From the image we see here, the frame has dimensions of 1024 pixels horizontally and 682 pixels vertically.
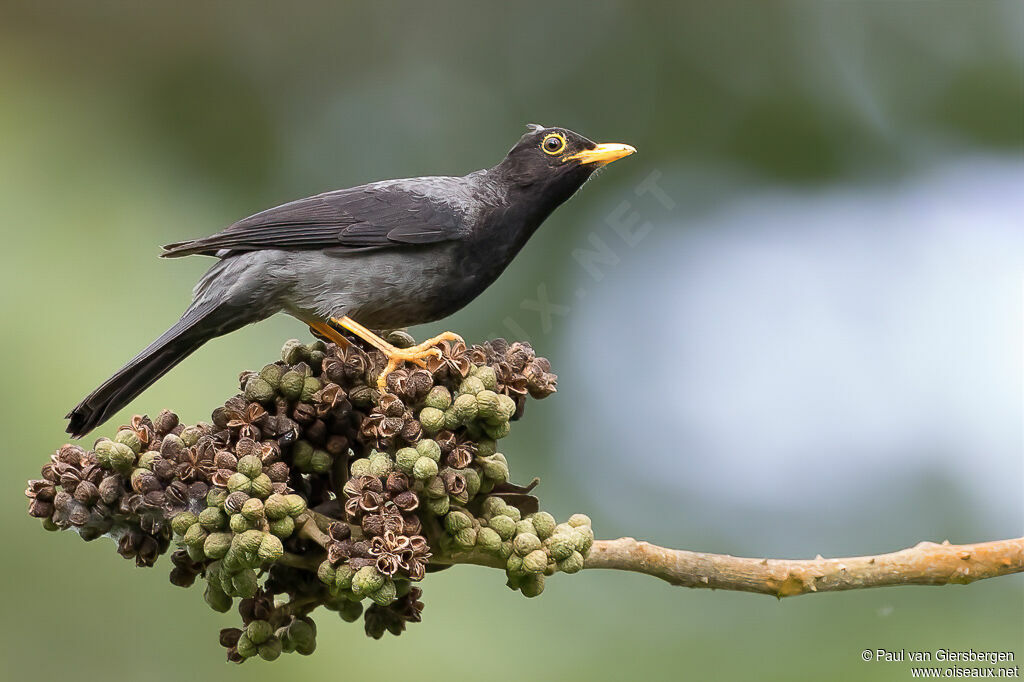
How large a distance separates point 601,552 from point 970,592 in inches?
88.7

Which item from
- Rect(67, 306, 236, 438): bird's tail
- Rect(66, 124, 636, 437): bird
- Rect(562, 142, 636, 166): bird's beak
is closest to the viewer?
Rect(67, 306, 236, 438): bird's tail

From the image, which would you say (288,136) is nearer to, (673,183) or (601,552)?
(673,183)

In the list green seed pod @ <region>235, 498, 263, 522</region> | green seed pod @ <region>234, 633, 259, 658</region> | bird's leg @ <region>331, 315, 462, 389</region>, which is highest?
bird's leg @ <region>331, 315, 462, 389</region>

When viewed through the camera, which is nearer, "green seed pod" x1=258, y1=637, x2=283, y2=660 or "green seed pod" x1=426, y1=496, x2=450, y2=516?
"green seed pod" x1=426, y1=496, x2=450, y2=516

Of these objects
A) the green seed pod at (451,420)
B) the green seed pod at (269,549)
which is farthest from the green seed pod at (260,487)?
the green seed pod at (451,420)

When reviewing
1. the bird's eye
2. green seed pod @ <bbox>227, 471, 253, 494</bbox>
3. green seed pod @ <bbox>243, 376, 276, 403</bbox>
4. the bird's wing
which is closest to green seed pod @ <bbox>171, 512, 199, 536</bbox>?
green seed pod @ <bbox>227, 471, 253, 494</bbox>

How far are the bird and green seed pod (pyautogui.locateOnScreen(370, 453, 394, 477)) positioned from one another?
2.84 feet

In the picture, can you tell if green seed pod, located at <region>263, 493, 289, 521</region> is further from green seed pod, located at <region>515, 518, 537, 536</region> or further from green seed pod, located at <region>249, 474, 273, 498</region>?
green seed pod, located at <region>515, 518, 537, 536</region>

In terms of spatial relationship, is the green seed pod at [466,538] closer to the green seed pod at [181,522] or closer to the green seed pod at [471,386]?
the green seed pod at [471,386]

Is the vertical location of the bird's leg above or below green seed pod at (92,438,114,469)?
above

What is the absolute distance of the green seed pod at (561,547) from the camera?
241 cm

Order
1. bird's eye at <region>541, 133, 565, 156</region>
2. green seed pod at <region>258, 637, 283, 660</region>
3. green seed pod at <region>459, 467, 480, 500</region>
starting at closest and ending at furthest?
green seed pod at <region>459, 467, 480, 500</region> < green seed pod at <region>258, 637, 283, 660</region> < bird's eye at <region>541, 133, 565, 156</region>

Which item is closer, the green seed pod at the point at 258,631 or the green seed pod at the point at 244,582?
the green seed pod at the point at 244,582

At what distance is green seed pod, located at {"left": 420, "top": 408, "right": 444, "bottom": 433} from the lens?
2434 millimetres
